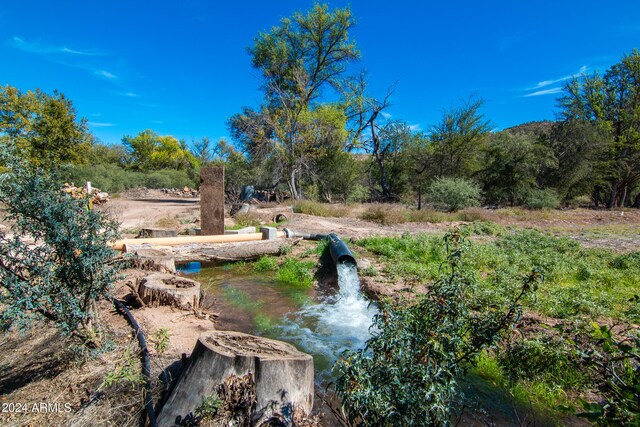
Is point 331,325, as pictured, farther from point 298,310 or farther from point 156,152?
point 156,152

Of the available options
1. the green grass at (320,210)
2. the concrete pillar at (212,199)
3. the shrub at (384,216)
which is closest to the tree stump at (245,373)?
the concrete pillar at (212,199)

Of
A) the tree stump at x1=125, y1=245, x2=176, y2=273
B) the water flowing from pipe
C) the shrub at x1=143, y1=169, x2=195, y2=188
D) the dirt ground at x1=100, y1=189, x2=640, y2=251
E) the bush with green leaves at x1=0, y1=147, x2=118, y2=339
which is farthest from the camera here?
the shrub at x1=143, y1=169, x2=195, y2=188

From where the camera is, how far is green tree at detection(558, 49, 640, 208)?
2266cm

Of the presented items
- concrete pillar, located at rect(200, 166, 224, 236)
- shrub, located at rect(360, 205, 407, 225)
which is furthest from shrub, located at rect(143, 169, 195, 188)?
concrete pillar, located at rect(200, 166, 224, 236)

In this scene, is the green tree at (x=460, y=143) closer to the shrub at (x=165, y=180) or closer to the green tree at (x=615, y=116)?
the green tree at (x=615, y=116)

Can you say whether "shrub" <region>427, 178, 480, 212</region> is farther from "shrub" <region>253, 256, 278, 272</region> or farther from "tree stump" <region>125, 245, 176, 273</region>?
"tree stump" <region>125, 245, 176, 273</region>

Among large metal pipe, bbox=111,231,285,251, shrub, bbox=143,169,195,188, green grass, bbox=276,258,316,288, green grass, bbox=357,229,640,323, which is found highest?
shrub, bbox=143,169,195,188

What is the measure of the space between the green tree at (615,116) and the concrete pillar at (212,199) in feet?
79.7

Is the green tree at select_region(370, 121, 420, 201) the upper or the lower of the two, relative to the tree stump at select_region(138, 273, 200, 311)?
upper

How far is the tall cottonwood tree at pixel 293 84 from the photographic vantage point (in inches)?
881

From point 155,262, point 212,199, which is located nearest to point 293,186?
point 212,199

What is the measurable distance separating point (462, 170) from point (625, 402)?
936 inches

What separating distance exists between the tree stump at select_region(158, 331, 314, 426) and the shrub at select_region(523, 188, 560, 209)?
2060cm

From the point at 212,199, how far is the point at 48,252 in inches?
253
